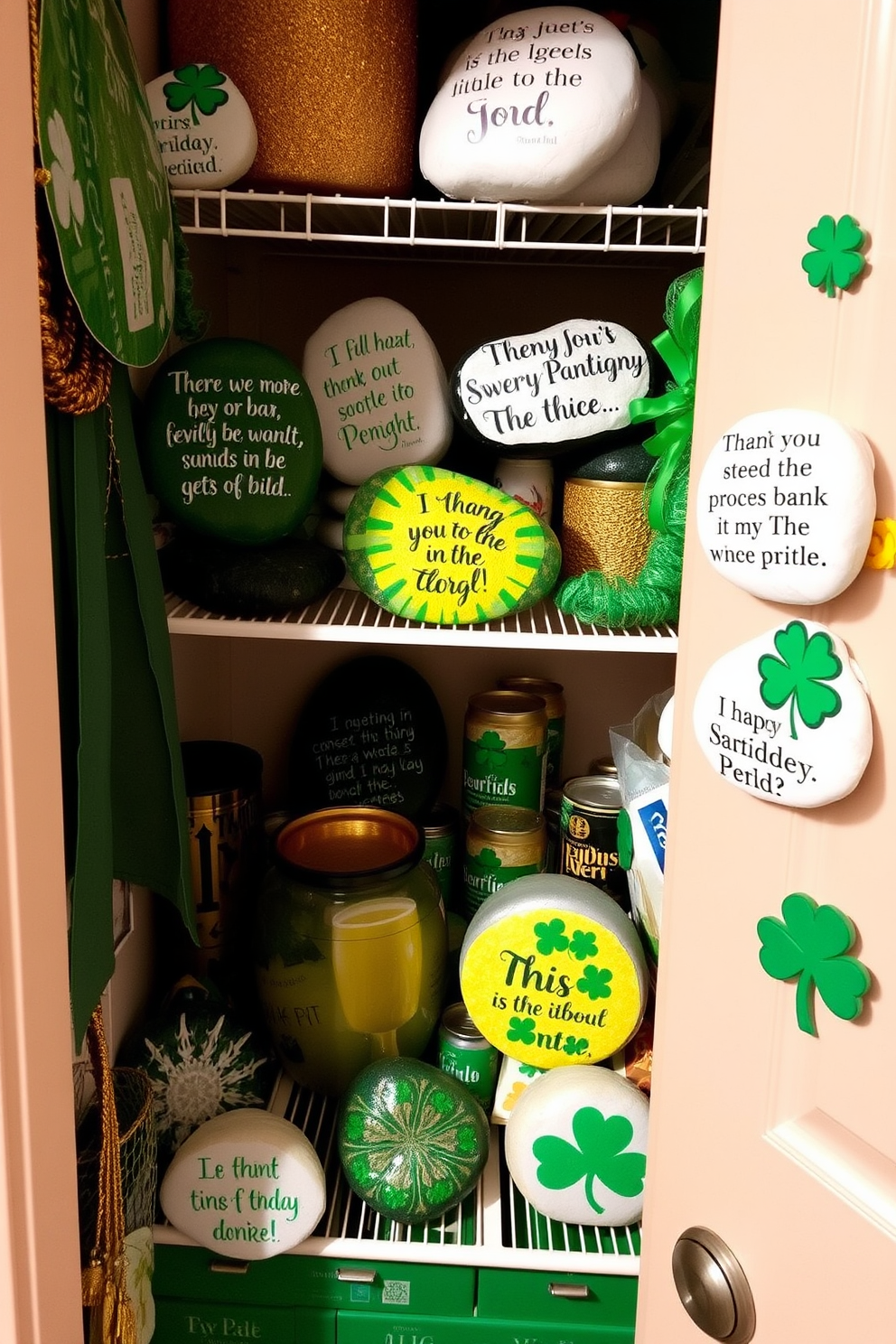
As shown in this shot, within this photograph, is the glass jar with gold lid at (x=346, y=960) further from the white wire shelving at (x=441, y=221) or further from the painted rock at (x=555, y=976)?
the white wire shelving at (x=441, y=221)

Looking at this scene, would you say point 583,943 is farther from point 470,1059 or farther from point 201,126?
point 201,126

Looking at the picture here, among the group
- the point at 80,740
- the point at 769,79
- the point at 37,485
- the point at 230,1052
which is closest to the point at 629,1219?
the point at 230,1052

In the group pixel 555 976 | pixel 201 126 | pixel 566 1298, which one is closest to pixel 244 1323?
pixel 566 1298

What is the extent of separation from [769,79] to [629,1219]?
102cm

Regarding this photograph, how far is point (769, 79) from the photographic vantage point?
0.50 m

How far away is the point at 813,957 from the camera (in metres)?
0.51

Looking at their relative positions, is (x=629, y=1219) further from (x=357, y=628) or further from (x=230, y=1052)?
(x=357, y=628)

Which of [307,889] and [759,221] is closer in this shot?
[759,221]

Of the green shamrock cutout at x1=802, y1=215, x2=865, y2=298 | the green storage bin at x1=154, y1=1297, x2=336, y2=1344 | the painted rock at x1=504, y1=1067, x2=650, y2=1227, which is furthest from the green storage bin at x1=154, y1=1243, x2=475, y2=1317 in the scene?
the green shamrock cutout at x1=802, y1=215, x2=865, y2=298

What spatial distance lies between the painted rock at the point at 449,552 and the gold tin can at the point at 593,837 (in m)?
0.26

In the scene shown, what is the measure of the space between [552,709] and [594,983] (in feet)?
1.38

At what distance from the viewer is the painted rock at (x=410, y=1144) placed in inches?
40.7

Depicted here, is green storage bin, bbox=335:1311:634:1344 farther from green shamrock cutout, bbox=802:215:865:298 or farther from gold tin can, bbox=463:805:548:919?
green shamrock cutout, bbox=802:215:865:298

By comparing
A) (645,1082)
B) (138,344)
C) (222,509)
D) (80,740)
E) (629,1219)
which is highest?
(138,344)
